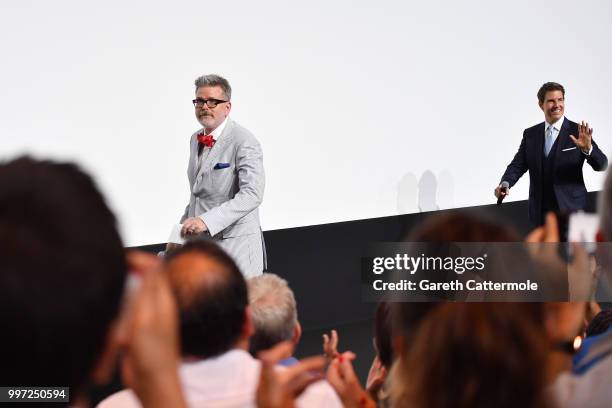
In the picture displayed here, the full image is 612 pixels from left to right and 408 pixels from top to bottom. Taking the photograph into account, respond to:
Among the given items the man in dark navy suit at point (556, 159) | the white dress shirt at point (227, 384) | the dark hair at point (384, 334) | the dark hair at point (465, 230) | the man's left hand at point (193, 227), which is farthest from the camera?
the man in dark navy suit at point (556, 159)

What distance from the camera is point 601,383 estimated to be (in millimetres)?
1137

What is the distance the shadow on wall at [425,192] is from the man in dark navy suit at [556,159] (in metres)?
1.03

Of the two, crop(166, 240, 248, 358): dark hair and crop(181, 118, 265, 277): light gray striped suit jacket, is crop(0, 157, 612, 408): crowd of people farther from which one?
crop(181, 118, 265, 277): light gray striped suit jacket

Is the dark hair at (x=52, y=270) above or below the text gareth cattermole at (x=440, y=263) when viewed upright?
above

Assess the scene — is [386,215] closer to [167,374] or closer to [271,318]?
[271,318]

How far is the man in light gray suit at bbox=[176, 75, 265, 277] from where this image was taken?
13.1 feet

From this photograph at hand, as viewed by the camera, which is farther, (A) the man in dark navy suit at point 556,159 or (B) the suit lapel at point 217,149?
(A) the man in dark navy suit at point 556,159

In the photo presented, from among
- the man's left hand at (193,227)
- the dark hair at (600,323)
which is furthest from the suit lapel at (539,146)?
the dark hair at (600,323)

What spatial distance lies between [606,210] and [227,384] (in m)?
0.67

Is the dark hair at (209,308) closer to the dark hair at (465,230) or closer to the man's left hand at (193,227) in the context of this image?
the dark hair at (465,230)

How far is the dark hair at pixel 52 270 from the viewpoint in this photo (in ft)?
2.26

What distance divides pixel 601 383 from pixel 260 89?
4632 mm

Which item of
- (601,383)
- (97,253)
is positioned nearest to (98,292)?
(97,253)

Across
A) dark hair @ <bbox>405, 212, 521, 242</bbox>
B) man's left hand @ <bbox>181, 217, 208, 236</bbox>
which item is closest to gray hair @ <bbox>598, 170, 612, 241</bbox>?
dark hair @ <bbox>405, 212, 521, 242</bbox>
